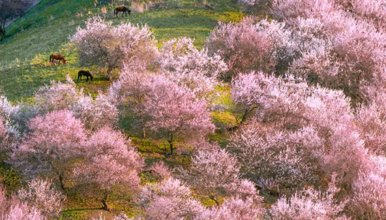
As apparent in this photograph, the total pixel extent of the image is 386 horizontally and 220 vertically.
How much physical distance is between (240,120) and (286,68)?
8.14 m

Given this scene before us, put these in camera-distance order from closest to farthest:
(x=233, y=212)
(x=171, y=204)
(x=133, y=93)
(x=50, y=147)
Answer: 1. (x=171, y=204)
2. (x=233, y=212)
3. (x=50, y=147)
4. (x=133, y=93)

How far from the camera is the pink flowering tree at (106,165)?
20.9 meters

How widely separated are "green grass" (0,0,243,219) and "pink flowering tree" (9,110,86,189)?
1.97 m

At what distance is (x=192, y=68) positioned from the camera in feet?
103

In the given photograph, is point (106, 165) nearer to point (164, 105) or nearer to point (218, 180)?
point (164, 105)

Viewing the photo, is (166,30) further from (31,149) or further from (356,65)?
(31,149)

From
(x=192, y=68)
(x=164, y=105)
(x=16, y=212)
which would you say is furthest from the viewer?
(x=192, y=68)

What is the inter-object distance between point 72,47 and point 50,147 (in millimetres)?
23962

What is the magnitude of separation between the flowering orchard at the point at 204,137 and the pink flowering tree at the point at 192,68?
0.42 feet

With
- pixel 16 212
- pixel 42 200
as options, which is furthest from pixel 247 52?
pixel 16 212

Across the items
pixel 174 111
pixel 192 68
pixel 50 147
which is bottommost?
pixel 50 147

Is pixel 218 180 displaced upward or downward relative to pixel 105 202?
upward

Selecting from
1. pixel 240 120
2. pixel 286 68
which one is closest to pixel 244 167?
pixel 240 120

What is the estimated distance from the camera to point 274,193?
2389cm
